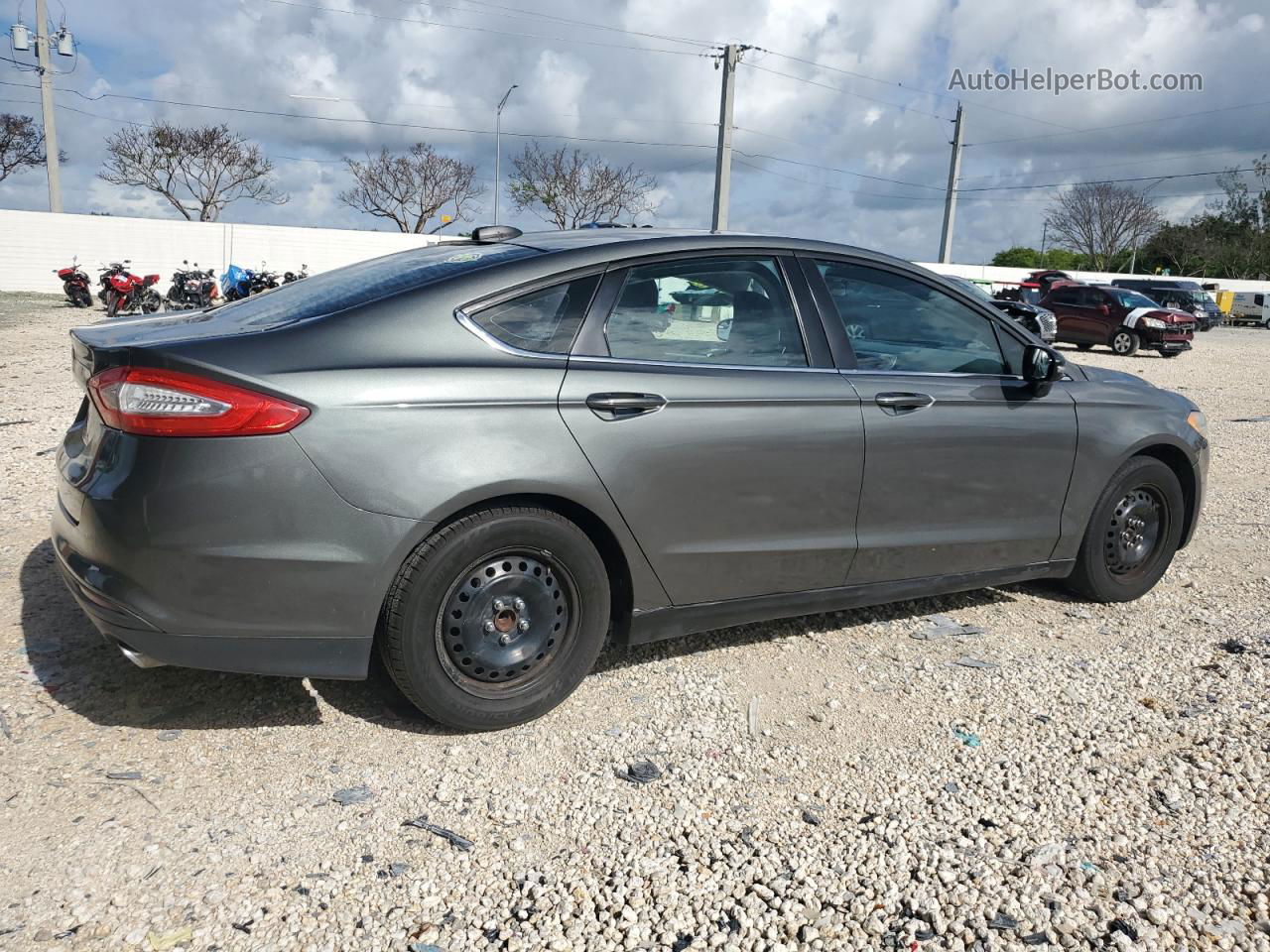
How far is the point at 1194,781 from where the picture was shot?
10.3ft

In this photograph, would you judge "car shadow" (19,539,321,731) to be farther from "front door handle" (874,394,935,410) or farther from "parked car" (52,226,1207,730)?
"front door handle" (874,394,935,410)

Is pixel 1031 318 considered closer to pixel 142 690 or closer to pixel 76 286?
pixel 142 690

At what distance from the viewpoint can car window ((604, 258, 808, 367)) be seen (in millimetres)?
3457

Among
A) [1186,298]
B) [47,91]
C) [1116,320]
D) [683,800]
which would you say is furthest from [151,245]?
[1186,298]

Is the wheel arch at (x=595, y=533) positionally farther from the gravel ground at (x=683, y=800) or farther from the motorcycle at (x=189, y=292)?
the motorcycle at (x=189, y=292)

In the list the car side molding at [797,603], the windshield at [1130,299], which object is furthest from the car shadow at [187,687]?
the windshield at [1130,299]

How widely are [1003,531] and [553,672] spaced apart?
6.70 feet

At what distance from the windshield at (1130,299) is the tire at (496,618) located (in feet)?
81.7

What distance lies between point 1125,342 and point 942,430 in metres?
23.3

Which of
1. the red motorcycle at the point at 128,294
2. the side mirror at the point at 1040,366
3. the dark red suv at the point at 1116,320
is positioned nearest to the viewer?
the side mirror at the point at 1040,366

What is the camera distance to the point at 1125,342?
2458 centimetres

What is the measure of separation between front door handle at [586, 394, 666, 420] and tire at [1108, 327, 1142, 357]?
2422 centimetres

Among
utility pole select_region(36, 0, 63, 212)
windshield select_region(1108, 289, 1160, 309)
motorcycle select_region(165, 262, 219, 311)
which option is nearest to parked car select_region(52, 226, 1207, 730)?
windshield select_region(1108, 289, 1160, 309)

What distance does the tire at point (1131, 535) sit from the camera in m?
4.64
